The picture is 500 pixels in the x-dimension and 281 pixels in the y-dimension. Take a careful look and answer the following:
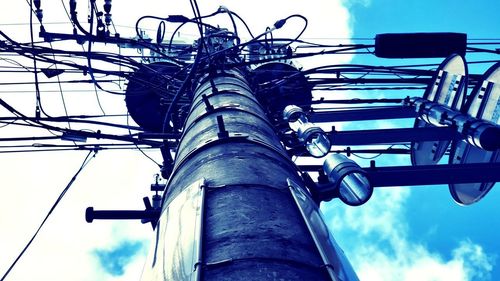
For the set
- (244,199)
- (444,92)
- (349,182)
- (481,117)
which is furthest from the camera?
(444,92)

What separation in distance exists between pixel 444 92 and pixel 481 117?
112 cm

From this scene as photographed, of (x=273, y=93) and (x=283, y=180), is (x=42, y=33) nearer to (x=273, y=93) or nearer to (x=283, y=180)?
(x=273, y=93)

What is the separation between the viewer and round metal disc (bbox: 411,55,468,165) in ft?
20.9

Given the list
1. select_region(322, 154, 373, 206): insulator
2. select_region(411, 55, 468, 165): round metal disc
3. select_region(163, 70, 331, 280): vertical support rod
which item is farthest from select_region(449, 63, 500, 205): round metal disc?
select_region(163, 70, 331, 280): vertical support rod

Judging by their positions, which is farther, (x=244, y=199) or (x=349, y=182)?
(x=349, y=182)

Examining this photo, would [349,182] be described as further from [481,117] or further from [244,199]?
[481,117]

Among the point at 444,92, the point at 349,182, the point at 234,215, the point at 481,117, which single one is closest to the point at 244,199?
the point at 234,215

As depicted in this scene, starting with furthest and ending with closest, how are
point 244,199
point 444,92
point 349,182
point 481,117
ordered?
point 444,92, point 481,117, point 349,182, point 244,199

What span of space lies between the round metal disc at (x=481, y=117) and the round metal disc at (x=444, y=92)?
25 centimetres

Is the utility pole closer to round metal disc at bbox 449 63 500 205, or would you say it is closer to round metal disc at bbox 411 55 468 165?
round metal disc at bbox 449 63 500 205

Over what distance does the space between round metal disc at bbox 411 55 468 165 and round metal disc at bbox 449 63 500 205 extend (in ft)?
0.82

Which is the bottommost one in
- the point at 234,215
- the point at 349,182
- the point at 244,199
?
the point at 234,215

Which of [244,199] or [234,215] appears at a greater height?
[244,199]

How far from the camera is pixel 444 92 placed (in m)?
6.80
